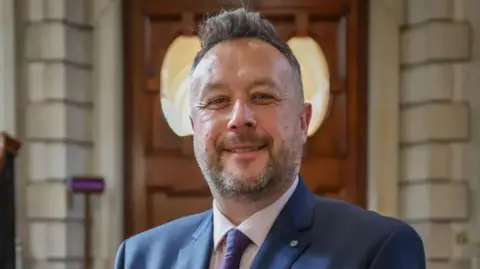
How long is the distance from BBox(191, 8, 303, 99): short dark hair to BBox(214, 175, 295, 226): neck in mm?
167

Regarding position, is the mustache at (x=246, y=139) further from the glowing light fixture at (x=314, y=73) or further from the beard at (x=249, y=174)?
the glowing light fixture at (x=314, y=73)

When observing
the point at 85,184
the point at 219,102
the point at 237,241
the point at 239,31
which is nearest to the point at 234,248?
the point at 237,241

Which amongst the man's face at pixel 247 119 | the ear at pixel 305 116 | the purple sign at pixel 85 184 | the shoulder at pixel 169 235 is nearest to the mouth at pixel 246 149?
the man's face at pixel 247 119

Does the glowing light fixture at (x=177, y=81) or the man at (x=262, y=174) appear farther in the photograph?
the glowing light fixture at (x=177, y=81)

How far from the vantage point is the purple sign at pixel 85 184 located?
9.55ft

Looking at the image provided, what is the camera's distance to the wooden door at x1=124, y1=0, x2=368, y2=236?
10.4 feet

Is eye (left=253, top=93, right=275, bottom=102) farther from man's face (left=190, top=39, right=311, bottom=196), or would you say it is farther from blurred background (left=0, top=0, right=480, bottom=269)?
blurred background (left=0, top=0, right=480, bottom=269)

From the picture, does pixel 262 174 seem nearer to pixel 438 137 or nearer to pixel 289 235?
pixel 289 235

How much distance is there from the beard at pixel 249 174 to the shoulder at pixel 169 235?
0.17 metres

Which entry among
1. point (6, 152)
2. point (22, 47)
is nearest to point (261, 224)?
point (6, 152)

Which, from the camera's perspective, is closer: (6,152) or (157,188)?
(6,152)

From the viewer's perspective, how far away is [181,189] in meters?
3.17

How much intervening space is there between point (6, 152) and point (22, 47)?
2.64 ft

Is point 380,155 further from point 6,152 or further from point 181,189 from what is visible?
point 6,152
